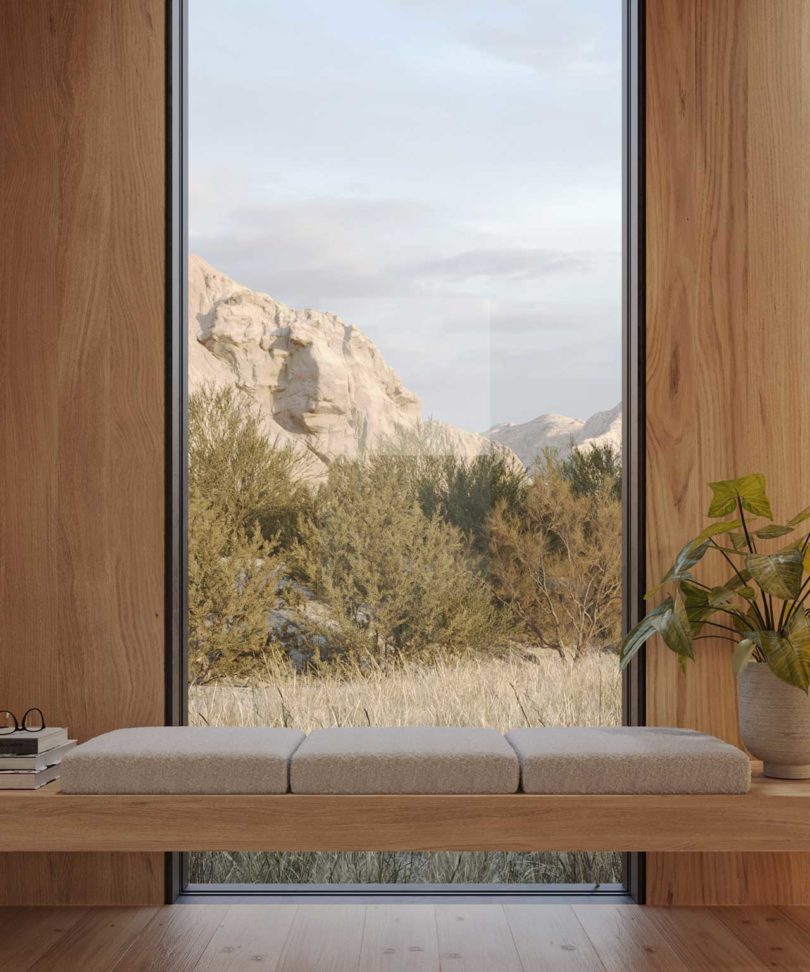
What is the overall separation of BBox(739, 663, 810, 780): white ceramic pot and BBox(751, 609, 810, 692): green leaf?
74 millimetres

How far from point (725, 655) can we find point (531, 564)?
0.63 metres

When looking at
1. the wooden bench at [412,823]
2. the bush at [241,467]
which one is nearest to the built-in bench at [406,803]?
the wooden bench at [412,823]

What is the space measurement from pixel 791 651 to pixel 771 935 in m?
0.82

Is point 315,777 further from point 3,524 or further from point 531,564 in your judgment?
point 3,524

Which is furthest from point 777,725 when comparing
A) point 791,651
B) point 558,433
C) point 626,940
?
point 558,433

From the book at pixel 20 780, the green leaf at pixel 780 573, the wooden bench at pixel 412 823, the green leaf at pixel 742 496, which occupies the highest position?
the green leaf at pixel 742 496

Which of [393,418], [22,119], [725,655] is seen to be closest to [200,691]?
[393,418]

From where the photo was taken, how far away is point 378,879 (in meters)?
3.07

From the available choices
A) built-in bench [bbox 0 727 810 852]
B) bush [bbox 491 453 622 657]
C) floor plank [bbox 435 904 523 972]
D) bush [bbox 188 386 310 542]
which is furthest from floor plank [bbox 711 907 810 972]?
bush [bbox 188 386 310 542]

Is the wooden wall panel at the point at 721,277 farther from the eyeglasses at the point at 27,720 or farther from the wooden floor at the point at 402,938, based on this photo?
the eyeglasses at the point at 27,720

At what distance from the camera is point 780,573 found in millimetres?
2479

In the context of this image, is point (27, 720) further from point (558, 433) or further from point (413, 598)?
point (558, 433)

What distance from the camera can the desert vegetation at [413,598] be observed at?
3.12m

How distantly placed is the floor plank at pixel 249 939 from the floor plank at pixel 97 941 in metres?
0.23
